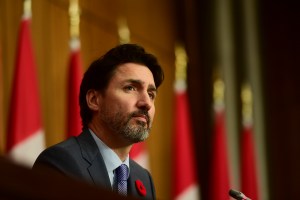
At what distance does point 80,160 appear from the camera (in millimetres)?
1972

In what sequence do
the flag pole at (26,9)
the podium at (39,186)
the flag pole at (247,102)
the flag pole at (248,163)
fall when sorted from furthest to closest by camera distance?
the flag pole at (247,102) → the flag pole at (248,163) → the flag pole at (26,9) → the podium at (39,186)

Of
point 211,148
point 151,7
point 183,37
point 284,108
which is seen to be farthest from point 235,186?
point 151,7

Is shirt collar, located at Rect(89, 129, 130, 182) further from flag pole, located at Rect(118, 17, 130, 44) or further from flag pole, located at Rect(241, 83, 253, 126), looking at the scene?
flag pole, located at Rect(241, 83, 253, 126)

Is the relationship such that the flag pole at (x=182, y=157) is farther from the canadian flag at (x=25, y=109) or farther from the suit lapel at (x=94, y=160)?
the suit lapel at (x=94, y=160)

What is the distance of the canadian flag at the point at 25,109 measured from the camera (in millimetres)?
3348

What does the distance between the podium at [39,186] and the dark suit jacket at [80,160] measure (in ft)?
3.81

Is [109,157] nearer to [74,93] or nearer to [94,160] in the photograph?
[94,160]

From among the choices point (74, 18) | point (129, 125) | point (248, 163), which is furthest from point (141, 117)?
point (248, 163)

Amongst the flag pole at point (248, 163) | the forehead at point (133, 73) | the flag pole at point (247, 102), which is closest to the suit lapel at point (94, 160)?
the forehead at point (133, 73)

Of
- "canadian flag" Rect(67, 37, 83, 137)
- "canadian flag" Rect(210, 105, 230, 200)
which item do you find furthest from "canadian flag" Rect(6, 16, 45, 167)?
A: "canadian flag" Rect(210, 105, 230, 200)

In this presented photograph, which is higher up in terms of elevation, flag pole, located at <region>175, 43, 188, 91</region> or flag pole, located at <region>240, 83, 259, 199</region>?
flag pole, located at <region>175, 43, 188, 91</region>

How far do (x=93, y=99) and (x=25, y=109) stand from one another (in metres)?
1.24

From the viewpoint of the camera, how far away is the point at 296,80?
5.39 m

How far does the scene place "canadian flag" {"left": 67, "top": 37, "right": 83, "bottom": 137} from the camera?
3.65 m
